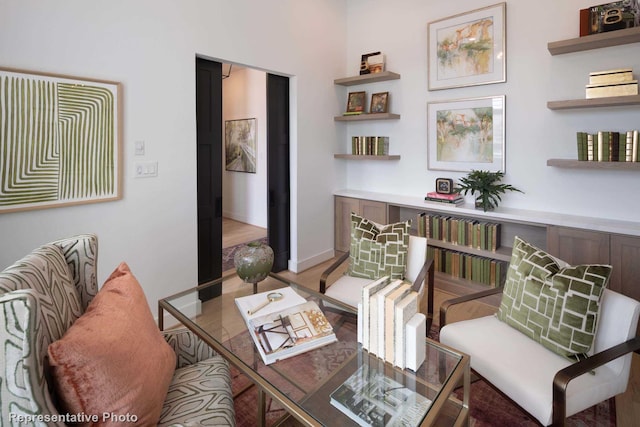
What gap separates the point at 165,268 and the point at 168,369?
1.68 m

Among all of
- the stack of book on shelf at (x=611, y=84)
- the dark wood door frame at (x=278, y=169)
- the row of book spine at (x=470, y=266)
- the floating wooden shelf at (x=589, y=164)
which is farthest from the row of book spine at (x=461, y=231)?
the dark wood door frame at (x=278, y=169)

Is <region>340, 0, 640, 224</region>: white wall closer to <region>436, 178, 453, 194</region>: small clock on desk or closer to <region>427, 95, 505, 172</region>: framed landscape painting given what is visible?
<region>427, 95, 505, 172</region>: framed landscape painting

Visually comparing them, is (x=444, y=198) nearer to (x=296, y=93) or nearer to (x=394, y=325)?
(x=296, y=93)

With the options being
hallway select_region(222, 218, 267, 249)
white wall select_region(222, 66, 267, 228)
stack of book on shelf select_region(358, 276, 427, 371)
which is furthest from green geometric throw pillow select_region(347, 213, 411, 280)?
white wall select_region(222, 66, 267, 228)

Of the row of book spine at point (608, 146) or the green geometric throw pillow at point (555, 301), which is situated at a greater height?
the row of book spine at point (608, 146)

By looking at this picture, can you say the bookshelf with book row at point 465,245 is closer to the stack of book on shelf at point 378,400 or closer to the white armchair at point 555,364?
the white armchair at point 555,364

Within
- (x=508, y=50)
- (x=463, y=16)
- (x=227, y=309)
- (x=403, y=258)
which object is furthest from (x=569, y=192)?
(x=227, y=309)

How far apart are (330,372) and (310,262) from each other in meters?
2.80

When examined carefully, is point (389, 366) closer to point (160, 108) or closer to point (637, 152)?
point (160, 108)

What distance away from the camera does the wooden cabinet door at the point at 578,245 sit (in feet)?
8.68

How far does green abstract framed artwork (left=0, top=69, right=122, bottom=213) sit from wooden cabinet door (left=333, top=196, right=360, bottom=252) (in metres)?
2.55

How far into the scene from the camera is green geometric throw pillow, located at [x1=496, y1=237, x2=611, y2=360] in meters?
1.60

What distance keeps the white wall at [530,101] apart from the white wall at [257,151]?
234 centimetres

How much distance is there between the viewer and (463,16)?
3.57 meters
